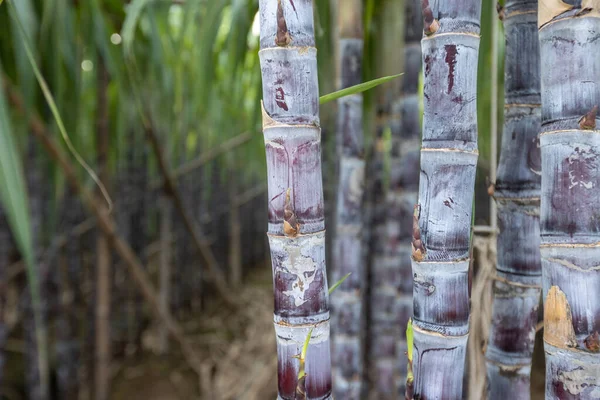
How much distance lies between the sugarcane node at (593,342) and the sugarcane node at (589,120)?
0.15m

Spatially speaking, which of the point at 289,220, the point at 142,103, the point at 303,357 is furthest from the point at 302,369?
the point at 142,103

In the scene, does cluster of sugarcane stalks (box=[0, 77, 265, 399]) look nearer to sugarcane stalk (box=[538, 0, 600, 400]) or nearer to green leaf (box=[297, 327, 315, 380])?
green leaf (box=[297, 327, 315, 380])

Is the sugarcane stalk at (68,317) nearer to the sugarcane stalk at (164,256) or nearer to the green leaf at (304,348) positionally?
the sugarcane stalk at (164,256)

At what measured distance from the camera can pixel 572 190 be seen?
1.21 ft

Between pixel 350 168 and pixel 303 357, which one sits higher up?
pixel 350 168

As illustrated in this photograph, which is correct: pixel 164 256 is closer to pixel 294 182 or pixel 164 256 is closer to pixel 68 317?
pixel 68 317

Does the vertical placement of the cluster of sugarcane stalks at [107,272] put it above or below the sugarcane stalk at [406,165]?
below

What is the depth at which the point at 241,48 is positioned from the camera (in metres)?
1.09

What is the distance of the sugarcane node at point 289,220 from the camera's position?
402 millimetres

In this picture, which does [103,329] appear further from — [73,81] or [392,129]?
[392,129]

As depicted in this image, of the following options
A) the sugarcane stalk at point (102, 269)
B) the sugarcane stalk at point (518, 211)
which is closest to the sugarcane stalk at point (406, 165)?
the sugarcane stalk at point (518, 211)

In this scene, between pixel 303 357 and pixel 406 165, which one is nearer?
pixel 303 357

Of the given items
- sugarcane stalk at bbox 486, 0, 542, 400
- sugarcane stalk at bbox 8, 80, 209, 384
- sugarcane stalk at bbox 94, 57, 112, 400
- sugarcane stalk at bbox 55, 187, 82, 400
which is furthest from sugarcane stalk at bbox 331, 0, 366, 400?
sugarcane stalk at bbox 55, 187, 82, 400

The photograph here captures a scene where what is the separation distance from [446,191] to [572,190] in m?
0.09
